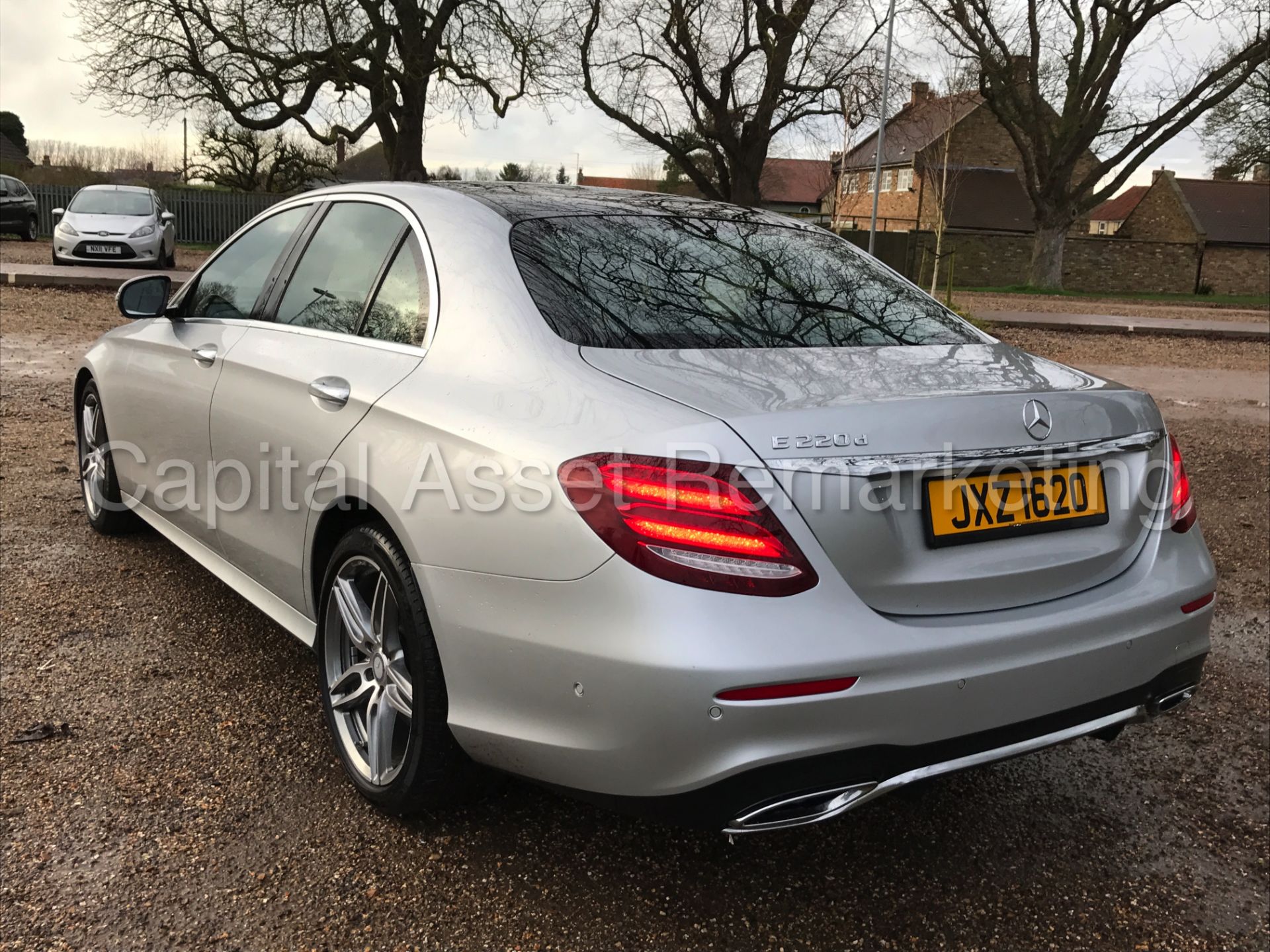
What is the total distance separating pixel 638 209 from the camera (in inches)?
120

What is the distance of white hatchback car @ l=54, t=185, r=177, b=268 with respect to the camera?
18359 millimetres

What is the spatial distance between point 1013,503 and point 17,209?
3012 centimetres

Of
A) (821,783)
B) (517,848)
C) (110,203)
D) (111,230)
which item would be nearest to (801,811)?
(821,783)

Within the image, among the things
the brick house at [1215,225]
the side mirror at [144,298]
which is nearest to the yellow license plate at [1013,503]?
the side mirror at [144,298]

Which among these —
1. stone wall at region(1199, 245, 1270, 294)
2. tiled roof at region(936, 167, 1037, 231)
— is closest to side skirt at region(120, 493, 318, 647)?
stone wall at region(1199, 245, 1270, 294)

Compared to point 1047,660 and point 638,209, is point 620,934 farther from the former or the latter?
point 638,209

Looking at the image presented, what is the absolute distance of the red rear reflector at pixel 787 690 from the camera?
1864 mm

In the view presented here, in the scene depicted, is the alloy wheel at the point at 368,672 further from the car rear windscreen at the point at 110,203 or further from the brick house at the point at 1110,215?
the brick house at the point at 1110,215

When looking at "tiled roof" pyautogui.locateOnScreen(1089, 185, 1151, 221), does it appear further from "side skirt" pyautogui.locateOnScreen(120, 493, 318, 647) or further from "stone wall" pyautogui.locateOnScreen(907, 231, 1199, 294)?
"side skirt" pyautogui.locateOnScreen(120, 493, 318, 647)

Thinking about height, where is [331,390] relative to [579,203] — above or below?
below

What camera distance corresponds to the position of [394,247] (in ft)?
9.40

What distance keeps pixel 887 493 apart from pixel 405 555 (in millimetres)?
1029

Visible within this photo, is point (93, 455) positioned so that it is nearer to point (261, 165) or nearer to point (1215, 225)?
point (261, 165)

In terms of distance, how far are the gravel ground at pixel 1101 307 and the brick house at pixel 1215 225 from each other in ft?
41.9
